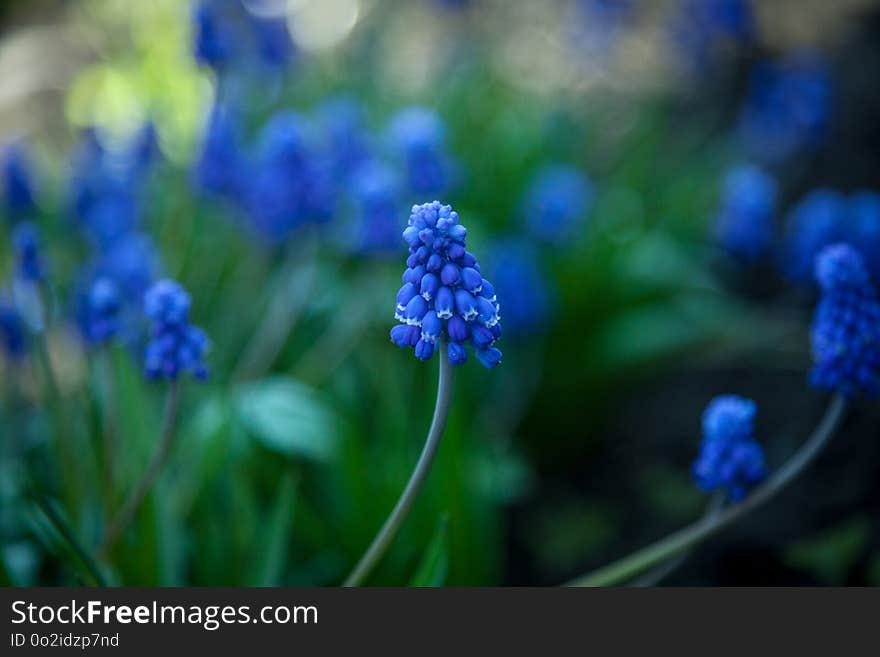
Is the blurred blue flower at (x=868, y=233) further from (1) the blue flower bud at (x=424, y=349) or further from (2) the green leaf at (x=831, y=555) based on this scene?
(1) the blue flower bud at (x=424, y=349)

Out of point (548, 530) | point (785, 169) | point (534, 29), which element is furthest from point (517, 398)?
point (534, 29)

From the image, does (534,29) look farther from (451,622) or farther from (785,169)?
(451,622)

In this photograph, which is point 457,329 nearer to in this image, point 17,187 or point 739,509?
point 739,509

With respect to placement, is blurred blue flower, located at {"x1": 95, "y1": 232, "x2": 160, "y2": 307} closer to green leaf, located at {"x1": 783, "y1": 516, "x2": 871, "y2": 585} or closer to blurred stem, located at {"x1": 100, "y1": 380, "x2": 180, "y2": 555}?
blurred stem, located at {"x1": 100, "y1": 380, "x2": 180, "y2": 555}

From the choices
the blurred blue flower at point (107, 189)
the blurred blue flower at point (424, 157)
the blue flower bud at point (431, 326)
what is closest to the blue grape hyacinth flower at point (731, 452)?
the blue flower bud at point (431, 326)

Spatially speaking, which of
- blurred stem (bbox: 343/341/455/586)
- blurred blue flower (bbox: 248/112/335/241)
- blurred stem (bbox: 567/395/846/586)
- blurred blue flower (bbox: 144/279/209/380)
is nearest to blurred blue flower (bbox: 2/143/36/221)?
blurred blue flower (bbox: 248/112/335/241)

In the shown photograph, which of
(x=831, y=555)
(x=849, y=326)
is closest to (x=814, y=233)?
(x=831, y=555)
